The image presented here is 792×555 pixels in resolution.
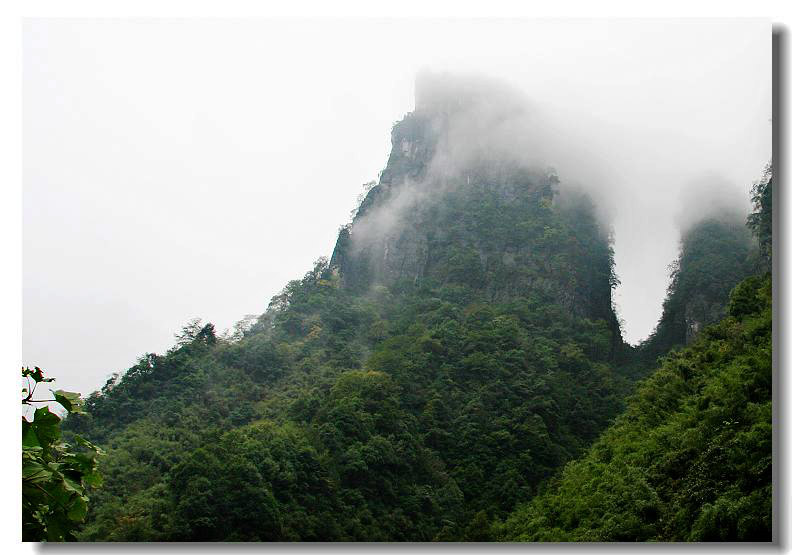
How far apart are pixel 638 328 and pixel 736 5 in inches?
457

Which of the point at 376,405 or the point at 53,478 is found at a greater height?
the point at 53,478

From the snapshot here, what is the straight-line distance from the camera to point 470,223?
23.6m

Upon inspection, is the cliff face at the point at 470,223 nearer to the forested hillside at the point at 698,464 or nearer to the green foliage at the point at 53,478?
the forested hillside at the point at 698,464

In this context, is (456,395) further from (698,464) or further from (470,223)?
(470,223)

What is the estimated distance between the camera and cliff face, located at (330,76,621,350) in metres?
21.5

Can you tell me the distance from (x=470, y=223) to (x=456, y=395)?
33.4 feet

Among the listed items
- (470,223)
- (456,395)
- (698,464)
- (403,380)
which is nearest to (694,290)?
(456,395)

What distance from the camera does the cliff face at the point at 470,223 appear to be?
21500mm

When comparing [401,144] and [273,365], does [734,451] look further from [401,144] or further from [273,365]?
[401,144]

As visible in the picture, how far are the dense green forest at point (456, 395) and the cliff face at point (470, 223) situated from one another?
77mm

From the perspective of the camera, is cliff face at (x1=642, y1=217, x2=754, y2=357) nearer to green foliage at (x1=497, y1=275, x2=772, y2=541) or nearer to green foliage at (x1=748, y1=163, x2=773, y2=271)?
green foliage at (x1=748, y1=163, x2=773, y2=271)

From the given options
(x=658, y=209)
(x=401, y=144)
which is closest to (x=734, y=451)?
(x=658, y=209)

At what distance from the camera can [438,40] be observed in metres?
6.14

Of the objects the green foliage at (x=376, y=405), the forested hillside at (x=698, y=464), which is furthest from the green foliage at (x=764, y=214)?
the green foliage at (x=376, y=405)
